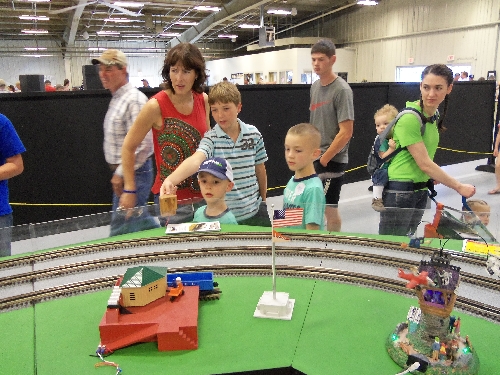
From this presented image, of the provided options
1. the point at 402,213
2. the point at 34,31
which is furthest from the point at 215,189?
the point at 34,31

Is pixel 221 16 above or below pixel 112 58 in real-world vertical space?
above

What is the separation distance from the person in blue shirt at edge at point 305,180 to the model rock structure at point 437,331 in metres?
1.37

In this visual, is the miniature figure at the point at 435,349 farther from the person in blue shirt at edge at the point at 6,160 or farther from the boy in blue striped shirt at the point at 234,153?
the person in blue shirt at edge at the point at 6,160

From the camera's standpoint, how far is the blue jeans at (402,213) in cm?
285

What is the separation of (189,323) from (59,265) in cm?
135

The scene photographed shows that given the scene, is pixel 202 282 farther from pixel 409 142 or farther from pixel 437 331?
pixel 409 142

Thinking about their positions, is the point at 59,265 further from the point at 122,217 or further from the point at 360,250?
the point at 360,250

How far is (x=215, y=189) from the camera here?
3043 mm

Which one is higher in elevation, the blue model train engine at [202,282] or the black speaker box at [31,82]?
the black speaker box at [31,82]

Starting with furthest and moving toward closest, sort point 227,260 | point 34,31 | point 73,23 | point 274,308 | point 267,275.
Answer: point 34,31
point 73,23
point 227,260
point 267,275
point 274,308

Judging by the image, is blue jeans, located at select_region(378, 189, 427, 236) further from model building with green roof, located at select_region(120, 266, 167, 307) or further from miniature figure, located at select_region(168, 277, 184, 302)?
model building with green roof, located at select_region(120, 266, 167, 307)

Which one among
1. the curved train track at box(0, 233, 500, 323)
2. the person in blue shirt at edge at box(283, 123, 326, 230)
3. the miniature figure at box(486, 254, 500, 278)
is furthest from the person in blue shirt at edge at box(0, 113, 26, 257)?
the miniature figure at box(486, 254, 500, 278)

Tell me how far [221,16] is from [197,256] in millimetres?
21433

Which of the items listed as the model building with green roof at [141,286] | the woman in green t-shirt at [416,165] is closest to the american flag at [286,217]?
the model building with green roof at [141,286]
